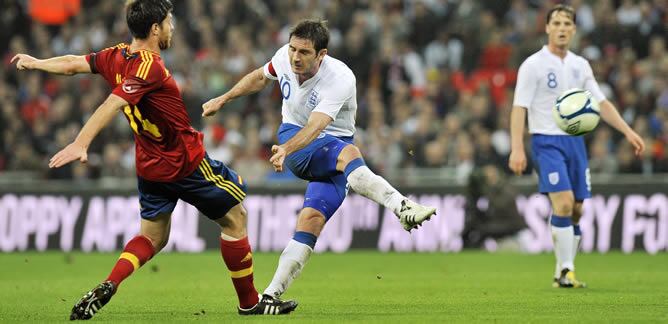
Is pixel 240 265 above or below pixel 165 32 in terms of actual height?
below

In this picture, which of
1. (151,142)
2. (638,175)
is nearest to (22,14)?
(638,175)

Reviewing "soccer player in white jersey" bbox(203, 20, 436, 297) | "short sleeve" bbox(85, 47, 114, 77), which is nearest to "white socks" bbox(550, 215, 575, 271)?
"soccer player in white jersey" bbox(203, 20, 436, 297)

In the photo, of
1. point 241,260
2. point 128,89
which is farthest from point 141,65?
point 241,260

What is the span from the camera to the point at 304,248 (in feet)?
29.3

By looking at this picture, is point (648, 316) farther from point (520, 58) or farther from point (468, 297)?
point (520, 58)

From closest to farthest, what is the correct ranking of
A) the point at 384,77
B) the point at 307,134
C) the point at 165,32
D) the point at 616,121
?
the point at 165,32 < the point at 307,134 < the point at 616,121 < the point at 384,77

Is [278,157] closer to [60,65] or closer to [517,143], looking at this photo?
[60,65]

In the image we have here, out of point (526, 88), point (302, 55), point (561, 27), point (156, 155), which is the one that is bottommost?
point (156, 155)

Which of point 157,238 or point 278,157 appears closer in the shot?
point 278,157

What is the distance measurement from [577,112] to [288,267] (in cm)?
335

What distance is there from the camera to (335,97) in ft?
28.8

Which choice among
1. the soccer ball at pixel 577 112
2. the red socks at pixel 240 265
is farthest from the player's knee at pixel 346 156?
the soccer ball at pixel 577 112

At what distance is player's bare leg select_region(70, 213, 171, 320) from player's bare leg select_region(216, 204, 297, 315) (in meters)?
0.42

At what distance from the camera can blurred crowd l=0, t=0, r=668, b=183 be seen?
19828mm
